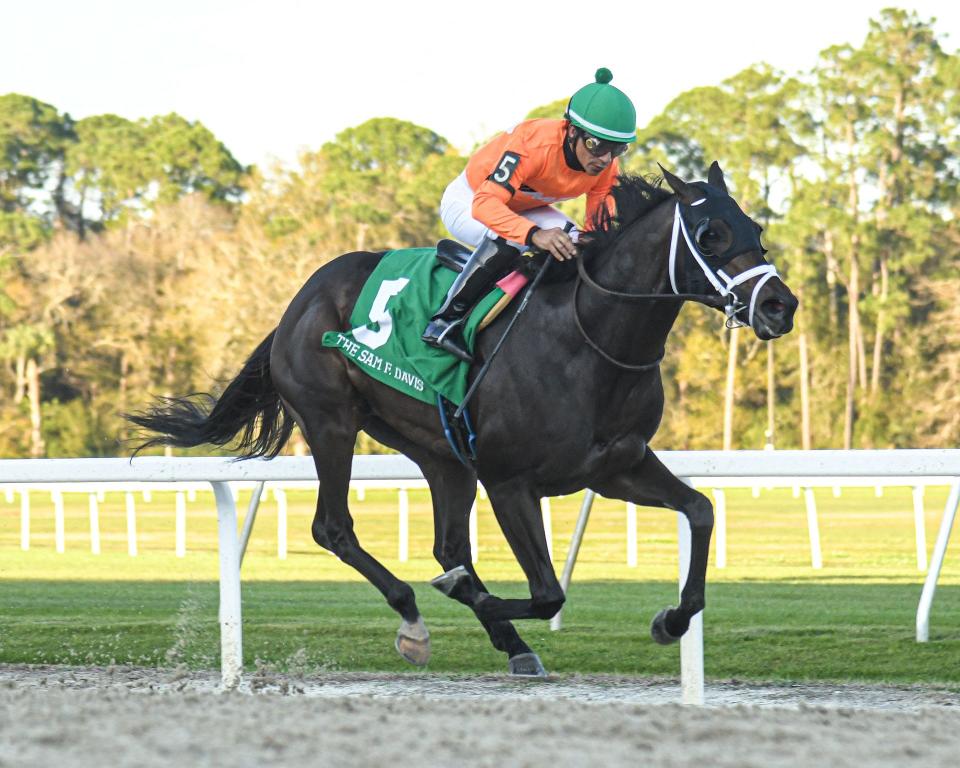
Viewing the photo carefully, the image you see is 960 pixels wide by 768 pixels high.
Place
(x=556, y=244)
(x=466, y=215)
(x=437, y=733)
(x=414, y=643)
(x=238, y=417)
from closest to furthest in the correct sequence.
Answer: (x=437, y=733)
(x=556, y=244)
(x=414, y=643)
(x=466, y=215)
(x=238, y=417)

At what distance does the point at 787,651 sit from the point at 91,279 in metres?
44.2

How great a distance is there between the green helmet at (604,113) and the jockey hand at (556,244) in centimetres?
32

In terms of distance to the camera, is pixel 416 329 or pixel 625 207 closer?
pixel 625 207

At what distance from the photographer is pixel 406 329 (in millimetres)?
5051

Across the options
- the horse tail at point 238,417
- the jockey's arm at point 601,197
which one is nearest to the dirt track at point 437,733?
the jockey's arm at point 601,197

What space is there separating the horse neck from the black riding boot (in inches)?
12.7

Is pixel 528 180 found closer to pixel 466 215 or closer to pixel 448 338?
pixel 466 215

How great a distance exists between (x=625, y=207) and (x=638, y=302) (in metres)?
0.34

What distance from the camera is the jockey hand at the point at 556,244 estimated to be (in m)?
4.65

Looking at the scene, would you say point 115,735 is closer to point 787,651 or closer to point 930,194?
point 787,651

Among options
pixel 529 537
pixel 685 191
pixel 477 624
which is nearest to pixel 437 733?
pixel 529 537

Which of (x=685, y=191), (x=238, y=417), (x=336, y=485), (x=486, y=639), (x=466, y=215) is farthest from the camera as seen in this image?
(x=486, y=639)

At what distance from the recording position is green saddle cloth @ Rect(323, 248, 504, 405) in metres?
4.84

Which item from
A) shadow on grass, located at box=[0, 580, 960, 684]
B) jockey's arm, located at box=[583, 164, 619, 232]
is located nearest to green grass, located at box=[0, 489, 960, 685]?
shadow on grass, located at box=[0, 580, 960, 684]
